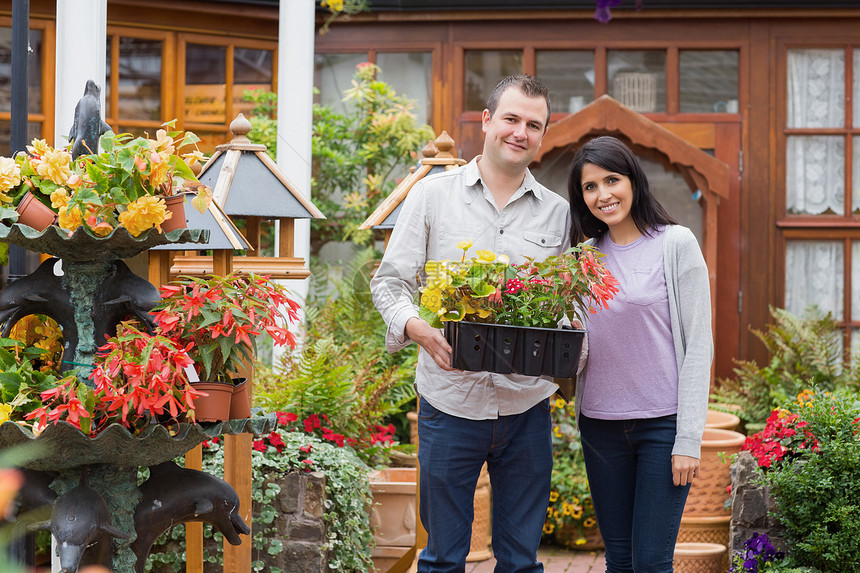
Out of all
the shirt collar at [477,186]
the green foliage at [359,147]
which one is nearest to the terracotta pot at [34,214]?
the shirt collar at [477,186]

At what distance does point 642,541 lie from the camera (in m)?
2.75

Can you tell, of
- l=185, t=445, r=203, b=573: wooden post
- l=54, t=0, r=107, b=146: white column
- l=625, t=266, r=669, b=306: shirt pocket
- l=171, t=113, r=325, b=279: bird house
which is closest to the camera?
l=625, t=266, r=669, b=306: shirt pocket

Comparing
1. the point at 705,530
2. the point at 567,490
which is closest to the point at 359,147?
the point at 567,490

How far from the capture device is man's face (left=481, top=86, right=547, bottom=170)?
8.98 feet

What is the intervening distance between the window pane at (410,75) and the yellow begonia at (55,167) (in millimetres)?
4852

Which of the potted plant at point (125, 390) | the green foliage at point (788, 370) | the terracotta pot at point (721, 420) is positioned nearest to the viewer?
the potted plant at point (125, 390)

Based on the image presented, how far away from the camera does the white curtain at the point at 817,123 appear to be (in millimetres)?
6688

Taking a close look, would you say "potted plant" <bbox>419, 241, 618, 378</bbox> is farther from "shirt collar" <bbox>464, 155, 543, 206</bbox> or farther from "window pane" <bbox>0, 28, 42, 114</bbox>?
"window pane" <bbox>0, 28, 42, 114</bbox>

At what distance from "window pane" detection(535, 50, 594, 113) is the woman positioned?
416cm

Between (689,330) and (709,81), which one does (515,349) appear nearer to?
(689,330)

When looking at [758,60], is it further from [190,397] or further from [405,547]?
[190,397]

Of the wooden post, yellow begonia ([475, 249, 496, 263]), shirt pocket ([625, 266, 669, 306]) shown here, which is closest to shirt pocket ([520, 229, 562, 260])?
shirt pocket ([625, 266, 669, 306])

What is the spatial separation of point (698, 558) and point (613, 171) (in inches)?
106

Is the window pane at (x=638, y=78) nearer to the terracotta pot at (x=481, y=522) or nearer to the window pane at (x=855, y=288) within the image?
the window pane at (x=855, y=288)
